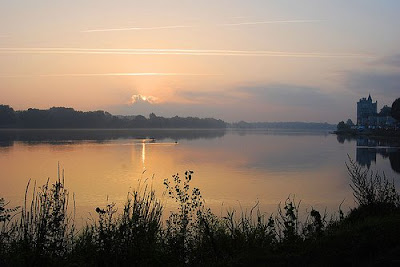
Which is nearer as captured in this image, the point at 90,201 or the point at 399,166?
the point at 90,201

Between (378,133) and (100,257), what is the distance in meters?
161

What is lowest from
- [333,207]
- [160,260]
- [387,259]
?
[333,207]

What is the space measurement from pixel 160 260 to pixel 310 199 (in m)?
18.9

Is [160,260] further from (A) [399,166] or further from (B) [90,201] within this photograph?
(A) [399,166]

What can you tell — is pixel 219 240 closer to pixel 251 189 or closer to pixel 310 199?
pixel 310 199

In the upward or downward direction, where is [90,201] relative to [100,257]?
downward

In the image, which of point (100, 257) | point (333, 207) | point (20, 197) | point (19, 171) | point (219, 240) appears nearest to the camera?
point (100, 257)

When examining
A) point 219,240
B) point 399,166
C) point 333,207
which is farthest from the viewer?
point 399,166

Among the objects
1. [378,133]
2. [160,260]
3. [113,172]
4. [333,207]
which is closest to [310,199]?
[333,207]

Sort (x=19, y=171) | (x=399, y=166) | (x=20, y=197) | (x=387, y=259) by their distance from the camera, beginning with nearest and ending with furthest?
(x=387, y=259)
(x=20, y=197)
(x=19, y=171)
(x=399, y=166)

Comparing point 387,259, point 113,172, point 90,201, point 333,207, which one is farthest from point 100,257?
point 113,172

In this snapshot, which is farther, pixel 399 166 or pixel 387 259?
pixel 399 166

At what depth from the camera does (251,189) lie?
30.5 meters

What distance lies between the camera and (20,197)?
2594 centimetres
